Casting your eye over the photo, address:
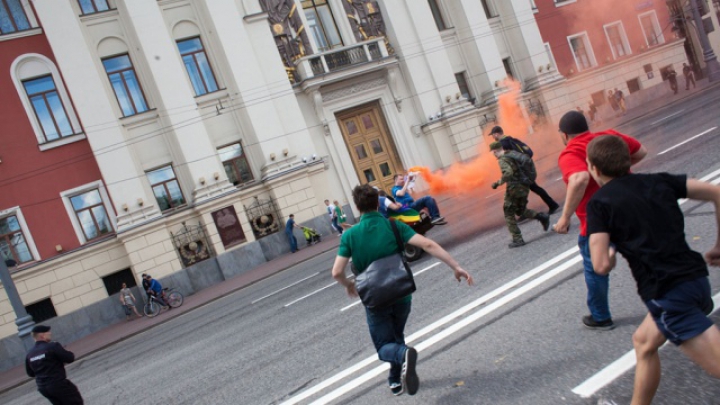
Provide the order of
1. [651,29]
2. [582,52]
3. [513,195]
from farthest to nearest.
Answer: [651,29]
[582,52]
[513,195]

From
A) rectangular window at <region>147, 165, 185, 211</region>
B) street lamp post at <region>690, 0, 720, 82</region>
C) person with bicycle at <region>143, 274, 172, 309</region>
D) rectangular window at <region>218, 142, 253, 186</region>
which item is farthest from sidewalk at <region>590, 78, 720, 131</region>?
person with bicycle at <region>143, 274, 172, 309</region>

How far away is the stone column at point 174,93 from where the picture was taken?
68.8 ft

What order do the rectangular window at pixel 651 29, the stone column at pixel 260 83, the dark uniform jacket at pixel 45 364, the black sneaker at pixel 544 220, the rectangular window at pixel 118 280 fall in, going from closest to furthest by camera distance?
the dark uniform jacket at pixel 45 364 → the black sneaker at pixel 544 220 → the rectangular window at pixel 118 280 → the stone column at pixel 260 83 → the rectangular window at pixel 651 29

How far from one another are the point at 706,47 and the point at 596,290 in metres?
31.1

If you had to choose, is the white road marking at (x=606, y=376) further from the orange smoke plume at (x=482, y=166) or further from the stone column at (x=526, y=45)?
the stone column at (x=526, y=45)

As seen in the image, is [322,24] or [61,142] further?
[322,24]

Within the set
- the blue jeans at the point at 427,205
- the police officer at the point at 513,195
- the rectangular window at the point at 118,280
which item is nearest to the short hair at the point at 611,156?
the police officer at the point at 513,195

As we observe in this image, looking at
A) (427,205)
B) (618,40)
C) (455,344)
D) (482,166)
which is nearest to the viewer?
(455,344)

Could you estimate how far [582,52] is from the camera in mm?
31734

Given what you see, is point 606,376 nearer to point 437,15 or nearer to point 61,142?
point 61,142

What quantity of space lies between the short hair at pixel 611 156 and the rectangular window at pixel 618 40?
3470 centimetres

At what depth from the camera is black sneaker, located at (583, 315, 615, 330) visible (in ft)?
14.4

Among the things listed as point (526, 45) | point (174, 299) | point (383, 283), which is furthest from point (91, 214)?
point (526, 45)

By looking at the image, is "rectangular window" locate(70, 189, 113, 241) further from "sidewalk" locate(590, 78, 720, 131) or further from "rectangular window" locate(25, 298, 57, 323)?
"sidewalk" locate(590, 78, 720, 131)
